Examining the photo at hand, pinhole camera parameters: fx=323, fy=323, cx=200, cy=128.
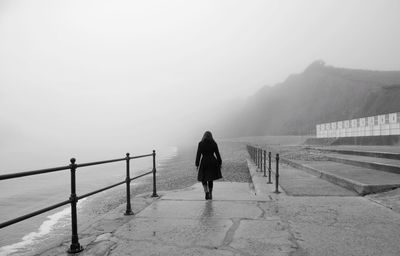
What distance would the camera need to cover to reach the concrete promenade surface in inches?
153

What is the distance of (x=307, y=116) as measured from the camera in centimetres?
11906

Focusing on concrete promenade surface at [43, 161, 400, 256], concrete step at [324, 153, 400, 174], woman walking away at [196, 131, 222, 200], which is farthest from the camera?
concrete step at [324, 153, 400, 174]

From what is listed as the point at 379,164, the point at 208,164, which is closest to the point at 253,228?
the point at 208,164

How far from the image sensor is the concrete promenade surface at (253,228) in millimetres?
3879

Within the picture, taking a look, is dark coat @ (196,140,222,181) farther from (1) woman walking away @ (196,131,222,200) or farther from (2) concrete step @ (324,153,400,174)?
(2) concrete step @ (324,153,400,174)

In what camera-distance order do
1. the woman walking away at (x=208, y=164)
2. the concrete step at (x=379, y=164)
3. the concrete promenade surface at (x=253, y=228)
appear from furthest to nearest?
the concrete step at (x=379, y=164) → the woman walking away at (x=208, y=164) → the concrete promenade surface at (x=253, y=228)

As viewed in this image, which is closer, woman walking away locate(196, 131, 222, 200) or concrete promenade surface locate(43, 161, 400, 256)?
concrete promenade surface locate(43, 161, 400, 256)

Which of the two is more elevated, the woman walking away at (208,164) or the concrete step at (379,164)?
the woman walking away at (208,164)

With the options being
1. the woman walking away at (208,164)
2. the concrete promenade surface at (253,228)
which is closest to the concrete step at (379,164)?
the concrete promenade surface at (253,228)

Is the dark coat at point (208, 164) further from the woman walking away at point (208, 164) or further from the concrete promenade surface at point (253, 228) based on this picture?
the concrete promenade surface at point (253, 228)

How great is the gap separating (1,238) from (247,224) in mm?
7161

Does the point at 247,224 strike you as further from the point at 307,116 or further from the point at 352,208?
the point at 307,116

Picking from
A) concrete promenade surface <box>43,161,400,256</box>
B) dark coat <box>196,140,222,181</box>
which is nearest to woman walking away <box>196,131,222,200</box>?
dark coat <box>196,140,222,181</box>

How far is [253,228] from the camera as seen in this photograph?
15.4 ft
